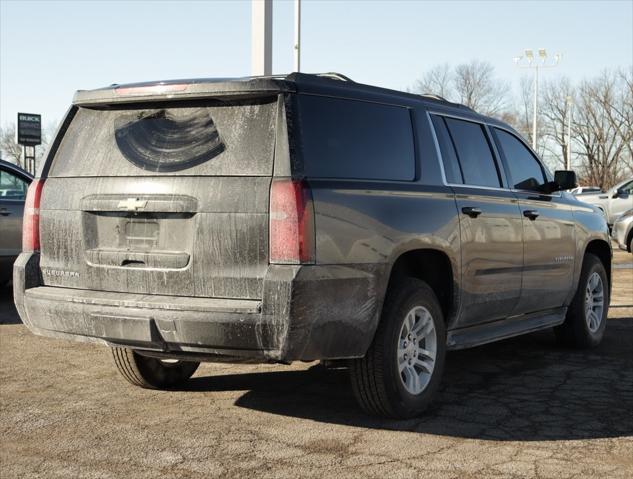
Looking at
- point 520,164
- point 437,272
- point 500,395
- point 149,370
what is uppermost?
point 520,164

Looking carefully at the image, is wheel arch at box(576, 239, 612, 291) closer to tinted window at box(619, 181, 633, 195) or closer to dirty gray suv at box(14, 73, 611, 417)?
dirty gray suv at box(14, 73, 611, 417)

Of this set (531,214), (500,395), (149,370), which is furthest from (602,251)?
(149,370)

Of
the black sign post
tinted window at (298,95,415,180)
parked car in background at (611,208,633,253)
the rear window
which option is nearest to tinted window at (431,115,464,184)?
tinted window at (298,95,415,180)

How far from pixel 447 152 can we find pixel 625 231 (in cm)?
1320

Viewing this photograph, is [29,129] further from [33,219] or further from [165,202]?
[165,202]

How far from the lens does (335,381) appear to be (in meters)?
6.68

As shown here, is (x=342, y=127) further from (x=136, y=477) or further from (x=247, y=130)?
(x=136, y=477)

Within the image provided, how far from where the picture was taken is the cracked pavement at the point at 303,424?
4570mm

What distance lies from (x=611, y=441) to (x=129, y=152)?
2.99 meters

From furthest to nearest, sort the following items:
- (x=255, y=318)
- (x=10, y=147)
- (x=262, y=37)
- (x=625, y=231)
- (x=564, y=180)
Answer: (x=10, y=147), (x=625, y=231), (x=262, y=37), (x=564, y=180), (x=255, y=318)

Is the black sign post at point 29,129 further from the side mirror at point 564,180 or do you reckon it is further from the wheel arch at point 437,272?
the wheel arch at point 437,272

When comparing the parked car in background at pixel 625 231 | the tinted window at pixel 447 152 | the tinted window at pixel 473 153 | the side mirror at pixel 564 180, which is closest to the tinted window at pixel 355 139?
the tinted window at pixel 447 152

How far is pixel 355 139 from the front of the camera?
5289 mm

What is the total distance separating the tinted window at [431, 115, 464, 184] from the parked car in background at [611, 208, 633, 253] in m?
13.0
